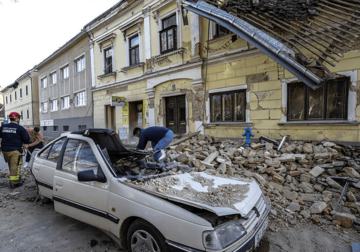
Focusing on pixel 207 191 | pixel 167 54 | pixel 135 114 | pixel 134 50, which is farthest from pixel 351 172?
pixel 134 50

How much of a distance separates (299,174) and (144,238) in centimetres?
373

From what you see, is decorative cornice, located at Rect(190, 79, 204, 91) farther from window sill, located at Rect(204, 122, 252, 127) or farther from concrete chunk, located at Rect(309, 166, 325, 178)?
concrete chunk, located at Rect(309, 166, 325, 178)

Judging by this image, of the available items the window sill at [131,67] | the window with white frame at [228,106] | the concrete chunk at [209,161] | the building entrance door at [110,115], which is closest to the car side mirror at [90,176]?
the concrete chunk at [209,161]

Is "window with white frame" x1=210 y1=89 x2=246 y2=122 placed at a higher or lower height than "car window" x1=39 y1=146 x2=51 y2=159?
higher

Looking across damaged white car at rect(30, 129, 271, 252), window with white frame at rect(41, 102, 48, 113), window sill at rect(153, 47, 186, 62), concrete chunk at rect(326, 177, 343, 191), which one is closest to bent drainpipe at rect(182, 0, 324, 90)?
concrete chunk at rect(326, 177, 343, 191)

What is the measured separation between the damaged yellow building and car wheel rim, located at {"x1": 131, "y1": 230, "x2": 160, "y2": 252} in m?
5.92

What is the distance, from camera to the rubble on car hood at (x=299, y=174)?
3.12 meters

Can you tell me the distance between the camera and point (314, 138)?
19.5ft

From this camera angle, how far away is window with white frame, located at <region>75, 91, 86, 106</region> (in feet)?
49.7

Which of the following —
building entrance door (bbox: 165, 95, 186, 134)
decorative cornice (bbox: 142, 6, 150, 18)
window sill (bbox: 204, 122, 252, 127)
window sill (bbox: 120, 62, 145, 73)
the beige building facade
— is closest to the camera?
window sill (bbox: 204, 122, 252, 127)

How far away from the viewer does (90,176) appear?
2.27 m

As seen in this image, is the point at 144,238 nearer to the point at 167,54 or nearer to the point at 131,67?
the point at 167,54

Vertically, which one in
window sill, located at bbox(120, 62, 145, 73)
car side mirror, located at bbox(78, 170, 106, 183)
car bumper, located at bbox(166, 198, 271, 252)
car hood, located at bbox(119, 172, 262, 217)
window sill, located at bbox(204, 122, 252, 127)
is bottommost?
car bumper, located at bbox(166, 198, 271, 252)

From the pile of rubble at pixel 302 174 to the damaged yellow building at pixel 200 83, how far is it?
1.09 meters
